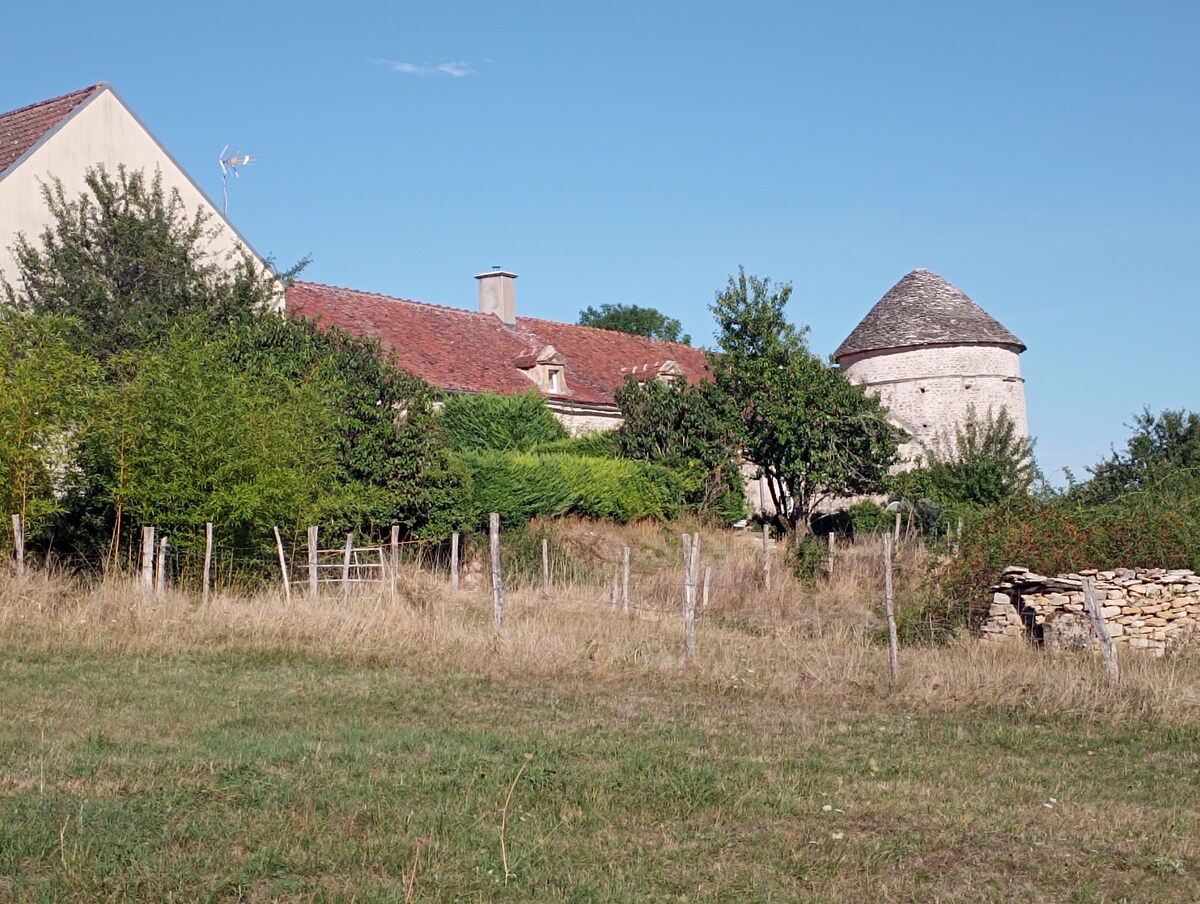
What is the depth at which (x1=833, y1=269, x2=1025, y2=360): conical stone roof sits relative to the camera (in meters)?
45.2

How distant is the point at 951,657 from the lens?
587 inches

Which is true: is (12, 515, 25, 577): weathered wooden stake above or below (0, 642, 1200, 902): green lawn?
above

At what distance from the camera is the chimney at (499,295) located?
43.8m

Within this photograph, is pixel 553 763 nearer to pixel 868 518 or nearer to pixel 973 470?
pixel 868 518

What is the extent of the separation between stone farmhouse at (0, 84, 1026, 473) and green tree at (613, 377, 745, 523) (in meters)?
1.25

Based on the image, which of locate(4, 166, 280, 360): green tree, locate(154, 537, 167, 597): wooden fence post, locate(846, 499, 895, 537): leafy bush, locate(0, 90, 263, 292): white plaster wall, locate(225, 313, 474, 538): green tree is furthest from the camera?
locate(846, 499, 895, 537): leafy bush

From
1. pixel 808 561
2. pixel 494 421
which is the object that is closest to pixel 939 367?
pixel 494 421

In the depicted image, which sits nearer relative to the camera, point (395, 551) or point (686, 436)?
point (395, 551)

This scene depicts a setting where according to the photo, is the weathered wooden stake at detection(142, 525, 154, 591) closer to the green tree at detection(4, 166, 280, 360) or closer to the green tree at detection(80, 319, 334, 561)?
the green tree at detection(80, 319, 334, 561)

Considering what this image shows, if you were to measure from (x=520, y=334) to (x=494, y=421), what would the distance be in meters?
9.23

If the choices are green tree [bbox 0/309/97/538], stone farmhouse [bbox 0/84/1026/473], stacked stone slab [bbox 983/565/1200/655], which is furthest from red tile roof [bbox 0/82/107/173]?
stacked stone slab [bbox 983/565/1200/655]

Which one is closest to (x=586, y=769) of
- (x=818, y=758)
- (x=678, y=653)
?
(x=818, y=758)

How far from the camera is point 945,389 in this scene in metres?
44.8

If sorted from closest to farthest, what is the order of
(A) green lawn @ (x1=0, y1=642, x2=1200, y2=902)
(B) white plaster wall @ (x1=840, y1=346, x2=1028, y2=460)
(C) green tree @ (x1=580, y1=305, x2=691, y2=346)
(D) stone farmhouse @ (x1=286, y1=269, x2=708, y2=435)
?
(A) green lawn @ (x1=0, y1=642, x2=1200, y2=902)
(D) stone farmhouse @ (x1=286, y1=269, x2=708, y2=435)
(B) white plaster wall @ (x1=840, y1=346, x2=1028, y2=460)
(C) green tree @ (x1=580, y1=305, x2=691, y2=346)
